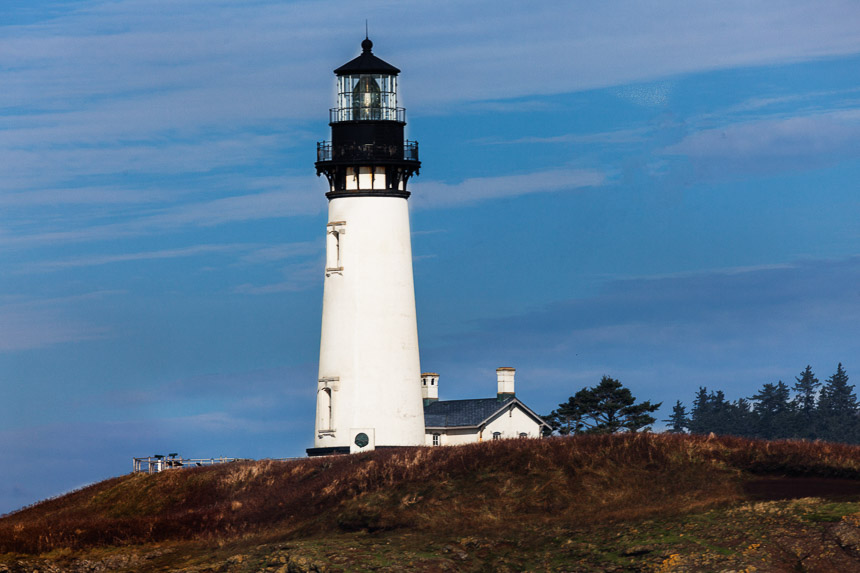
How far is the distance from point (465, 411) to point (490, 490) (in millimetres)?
25532

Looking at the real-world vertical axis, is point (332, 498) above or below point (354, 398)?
below

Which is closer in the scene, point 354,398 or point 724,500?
point 724,500

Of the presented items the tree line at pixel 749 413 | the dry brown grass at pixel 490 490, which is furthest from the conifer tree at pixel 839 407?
the dry brown grass at pixel 490 490

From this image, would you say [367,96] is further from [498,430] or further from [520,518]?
[520,518]

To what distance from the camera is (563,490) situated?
120 feet

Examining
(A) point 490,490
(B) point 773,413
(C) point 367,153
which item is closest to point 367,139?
(C) point 367,153

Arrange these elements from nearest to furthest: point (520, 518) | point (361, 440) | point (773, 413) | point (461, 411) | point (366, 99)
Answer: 1. point (520, 518)
2. point (361, 440)
3. point (366, 99)
4. point (461, 411)
5. point (773, 413)

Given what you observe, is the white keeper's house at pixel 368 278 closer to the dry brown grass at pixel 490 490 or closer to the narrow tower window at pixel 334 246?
the narrow tower window at pixel 334 246

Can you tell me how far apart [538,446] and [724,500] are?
7624mm

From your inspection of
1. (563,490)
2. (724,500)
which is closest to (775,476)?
(724,500)

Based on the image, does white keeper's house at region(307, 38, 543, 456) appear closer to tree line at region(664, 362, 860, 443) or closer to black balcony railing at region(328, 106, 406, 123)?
black balcony railing at region(328, 106, 406, 123)

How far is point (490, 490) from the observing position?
37344 mm

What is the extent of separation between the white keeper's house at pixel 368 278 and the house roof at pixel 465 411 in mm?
8731

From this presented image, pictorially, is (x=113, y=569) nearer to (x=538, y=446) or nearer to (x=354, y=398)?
(x=538, y=446)
